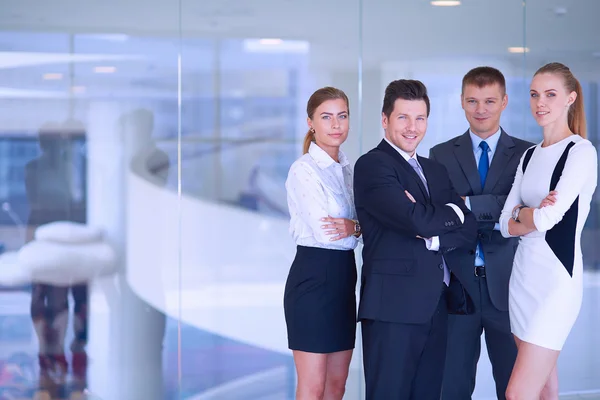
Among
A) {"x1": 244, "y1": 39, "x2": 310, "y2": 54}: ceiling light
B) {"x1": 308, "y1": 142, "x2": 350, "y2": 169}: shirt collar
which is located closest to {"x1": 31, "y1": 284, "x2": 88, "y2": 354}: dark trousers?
{"x1": 244, "y1": 39, "x2": 310, "y2": 54}: ceiling light

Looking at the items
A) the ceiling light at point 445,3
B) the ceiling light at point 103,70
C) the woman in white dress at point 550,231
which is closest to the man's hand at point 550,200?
the woman in white dress at point 550,231

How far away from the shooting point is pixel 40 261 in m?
4.89

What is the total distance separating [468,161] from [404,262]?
990 millimetres

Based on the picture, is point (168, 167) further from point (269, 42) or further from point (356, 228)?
point (356, 228)

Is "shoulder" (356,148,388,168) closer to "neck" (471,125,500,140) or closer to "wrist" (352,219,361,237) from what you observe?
"wrist" (352,219,361,237)

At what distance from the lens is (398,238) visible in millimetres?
3203

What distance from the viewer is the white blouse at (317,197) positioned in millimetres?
3449

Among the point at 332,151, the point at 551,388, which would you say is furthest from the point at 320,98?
the point at 551,388

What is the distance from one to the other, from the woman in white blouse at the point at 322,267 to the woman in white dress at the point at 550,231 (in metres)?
0.69

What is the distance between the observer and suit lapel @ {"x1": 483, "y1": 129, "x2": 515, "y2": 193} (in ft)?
12.9

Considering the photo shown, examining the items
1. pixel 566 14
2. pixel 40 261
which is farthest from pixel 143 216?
pixel 566 14

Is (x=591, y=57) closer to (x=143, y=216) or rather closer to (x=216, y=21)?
(x=216, y=21)

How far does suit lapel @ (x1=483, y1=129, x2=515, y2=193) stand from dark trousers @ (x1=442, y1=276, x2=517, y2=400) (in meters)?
0.47

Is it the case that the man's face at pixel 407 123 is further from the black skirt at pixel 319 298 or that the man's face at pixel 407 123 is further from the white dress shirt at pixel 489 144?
the white dress shirt at pixel 489 144
